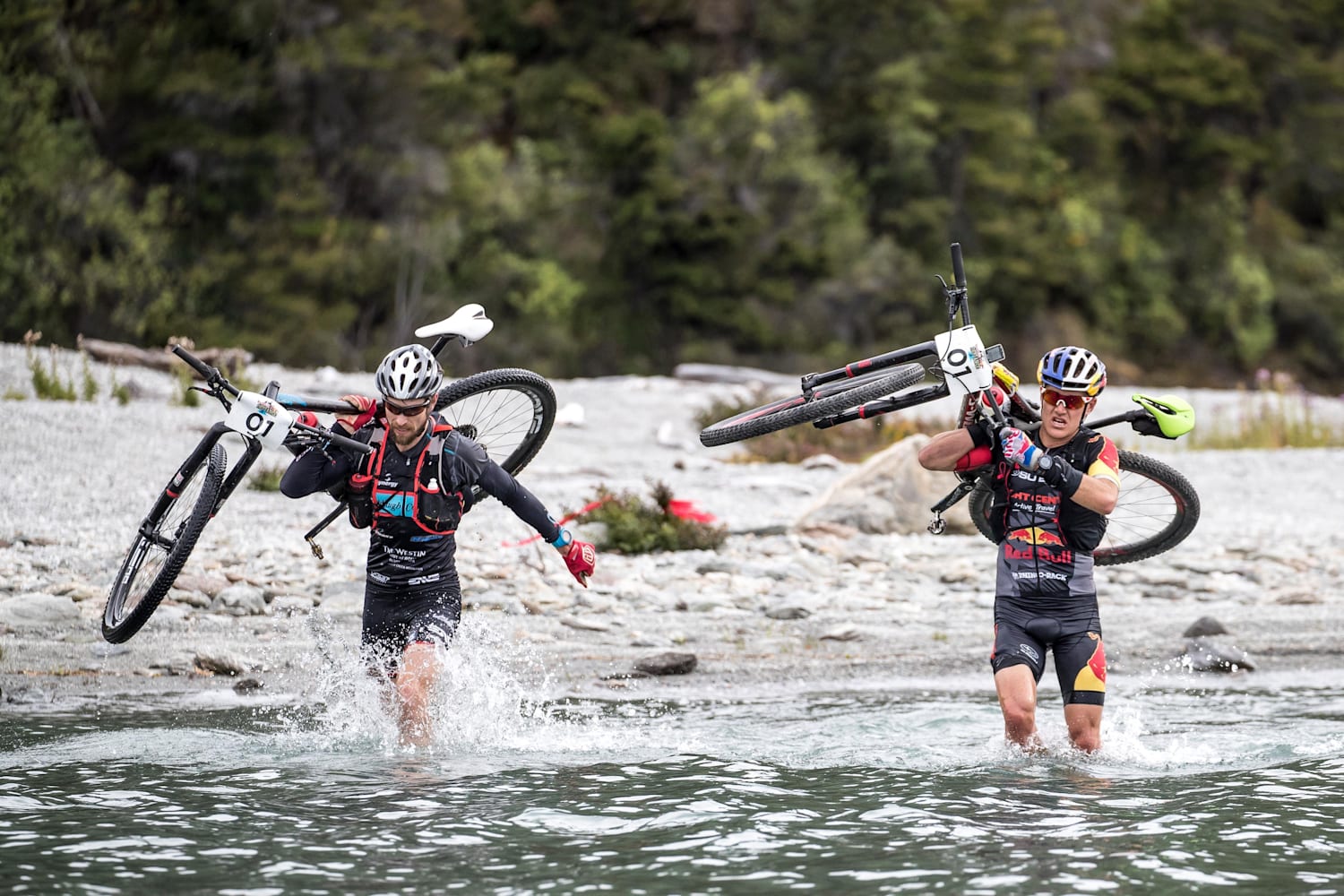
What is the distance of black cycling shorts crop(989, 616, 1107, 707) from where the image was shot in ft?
27.8

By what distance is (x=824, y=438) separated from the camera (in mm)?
22234

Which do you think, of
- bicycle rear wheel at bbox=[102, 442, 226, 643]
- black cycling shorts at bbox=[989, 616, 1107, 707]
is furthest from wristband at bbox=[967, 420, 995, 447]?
bicycle rear wheel at bbox=[102, 442, 226, 643]

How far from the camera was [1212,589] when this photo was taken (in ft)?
47.3

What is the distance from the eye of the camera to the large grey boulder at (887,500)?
16.1 m

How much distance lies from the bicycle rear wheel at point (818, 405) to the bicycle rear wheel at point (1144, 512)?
3.38ft

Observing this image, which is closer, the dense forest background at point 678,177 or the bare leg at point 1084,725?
the bare leg at point 1084,725

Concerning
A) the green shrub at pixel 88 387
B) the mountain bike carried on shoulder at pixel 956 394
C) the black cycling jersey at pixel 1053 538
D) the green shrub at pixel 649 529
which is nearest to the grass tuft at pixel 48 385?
the green shrub at pixel 88 387

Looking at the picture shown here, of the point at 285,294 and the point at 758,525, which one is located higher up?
the point at 285,294

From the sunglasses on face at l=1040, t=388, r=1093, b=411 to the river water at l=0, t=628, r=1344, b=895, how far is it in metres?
1.88

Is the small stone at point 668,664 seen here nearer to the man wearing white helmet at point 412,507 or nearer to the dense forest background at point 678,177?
the man wearing white helmet at point 412,507

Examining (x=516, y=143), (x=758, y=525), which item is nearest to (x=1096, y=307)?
(x=516, y=143)

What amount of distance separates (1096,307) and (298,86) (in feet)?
86.5

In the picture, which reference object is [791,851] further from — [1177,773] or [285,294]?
[285,294]

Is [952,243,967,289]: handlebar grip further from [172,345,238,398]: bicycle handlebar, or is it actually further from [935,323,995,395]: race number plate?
[172,345,238,398]: bicycle handlebar
